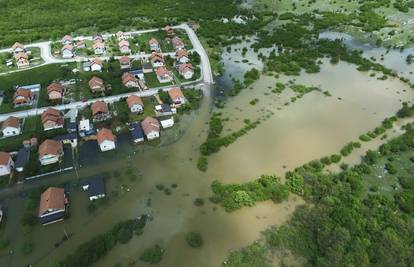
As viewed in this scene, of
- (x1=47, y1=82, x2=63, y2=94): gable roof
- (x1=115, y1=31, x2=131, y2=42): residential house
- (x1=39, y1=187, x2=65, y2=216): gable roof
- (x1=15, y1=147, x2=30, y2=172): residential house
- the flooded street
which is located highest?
(x1=115, y1=31, x2=131, y2=42): residential house

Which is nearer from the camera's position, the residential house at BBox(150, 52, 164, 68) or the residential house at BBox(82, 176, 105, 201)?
the residential house at BBox(82, 176, 105, 201)

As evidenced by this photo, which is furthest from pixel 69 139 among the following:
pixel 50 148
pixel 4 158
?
pixel 4 158

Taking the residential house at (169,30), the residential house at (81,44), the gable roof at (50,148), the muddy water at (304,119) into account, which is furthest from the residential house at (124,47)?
the gable roof at (50,148)

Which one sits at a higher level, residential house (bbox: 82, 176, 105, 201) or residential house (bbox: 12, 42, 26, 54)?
residential house (bbox: 12, 42, 26, 54)

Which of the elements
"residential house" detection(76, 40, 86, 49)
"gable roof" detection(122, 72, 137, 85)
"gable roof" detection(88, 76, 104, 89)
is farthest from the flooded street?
"residential house" detection(76, 40, 86, 49)

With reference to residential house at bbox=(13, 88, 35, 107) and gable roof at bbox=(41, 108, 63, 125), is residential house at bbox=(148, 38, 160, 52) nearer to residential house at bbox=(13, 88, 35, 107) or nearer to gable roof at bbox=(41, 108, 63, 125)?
residential house at bbox=(13, 88, 35, 107)

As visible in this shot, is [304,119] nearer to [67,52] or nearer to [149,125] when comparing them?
[149,125]

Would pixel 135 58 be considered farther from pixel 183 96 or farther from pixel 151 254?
pixel 151 254
